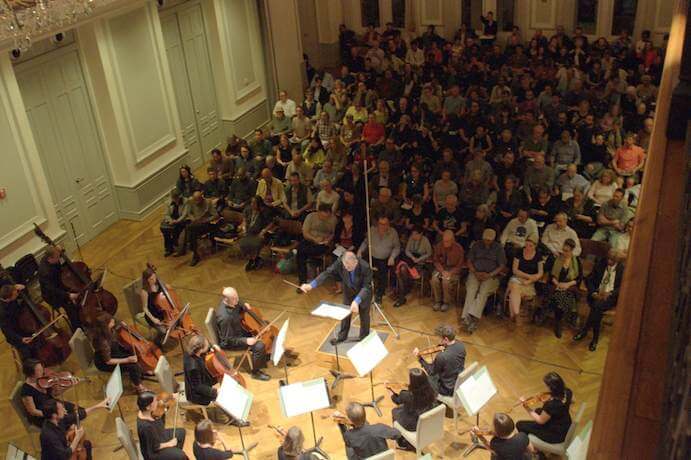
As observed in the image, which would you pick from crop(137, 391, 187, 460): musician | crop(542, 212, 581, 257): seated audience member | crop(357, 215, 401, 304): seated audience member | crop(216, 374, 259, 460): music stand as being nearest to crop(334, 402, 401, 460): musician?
crop(216, 374, 259, 460): music stand

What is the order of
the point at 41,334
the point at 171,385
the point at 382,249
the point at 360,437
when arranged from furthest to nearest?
the point at 382,249 < the point at 41,334 < the point at 171,385 < the point at 360,437

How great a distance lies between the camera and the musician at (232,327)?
7.85m

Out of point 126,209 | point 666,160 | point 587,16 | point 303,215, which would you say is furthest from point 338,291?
point 587,16

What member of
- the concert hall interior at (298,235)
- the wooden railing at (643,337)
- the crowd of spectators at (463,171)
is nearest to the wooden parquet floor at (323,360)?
the concert hall interior at (298,235)

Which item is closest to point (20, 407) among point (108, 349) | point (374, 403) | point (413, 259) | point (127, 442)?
point (108, 349)

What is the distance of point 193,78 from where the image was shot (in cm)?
1375

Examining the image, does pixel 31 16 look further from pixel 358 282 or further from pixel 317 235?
pixel 358 282

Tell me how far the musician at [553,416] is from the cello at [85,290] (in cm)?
524

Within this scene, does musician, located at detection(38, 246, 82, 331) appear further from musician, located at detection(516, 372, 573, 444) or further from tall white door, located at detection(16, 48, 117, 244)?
musician, located at detection(516, 372, 573, 444)

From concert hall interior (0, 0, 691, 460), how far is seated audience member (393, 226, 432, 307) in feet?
0.10

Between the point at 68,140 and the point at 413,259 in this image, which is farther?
the point at 68,140

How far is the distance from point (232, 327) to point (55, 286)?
8.41 ft

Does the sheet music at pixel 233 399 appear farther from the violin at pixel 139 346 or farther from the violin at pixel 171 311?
the violin at pixel 171 311

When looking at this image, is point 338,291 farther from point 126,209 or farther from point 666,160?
point 666,160
